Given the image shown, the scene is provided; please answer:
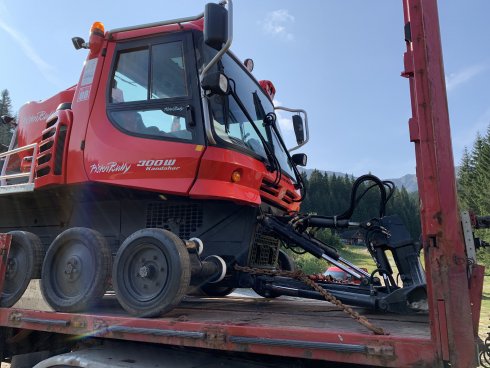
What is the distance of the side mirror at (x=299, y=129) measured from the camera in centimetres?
659

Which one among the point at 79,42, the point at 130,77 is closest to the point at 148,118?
the point at 130,77

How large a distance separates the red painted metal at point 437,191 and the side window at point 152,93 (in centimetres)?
218

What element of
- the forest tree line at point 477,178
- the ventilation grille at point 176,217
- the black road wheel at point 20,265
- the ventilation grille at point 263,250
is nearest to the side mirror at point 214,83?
the ventilation grille at point 176,217

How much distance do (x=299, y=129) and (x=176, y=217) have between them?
9.39 feet

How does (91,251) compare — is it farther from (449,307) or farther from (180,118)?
(449,307)

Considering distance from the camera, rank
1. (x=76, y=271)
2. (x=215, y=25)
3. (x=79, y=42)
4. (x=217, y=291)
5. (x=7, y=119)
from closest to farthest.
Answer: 1. (x=215, y=25)
2. (x=76, y=271)
3. (x=79, y=42)
4. (x=217, y=291)
5. (x=7, y=119)

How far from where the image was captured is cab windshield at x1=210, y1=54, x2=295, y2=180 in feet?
14.2

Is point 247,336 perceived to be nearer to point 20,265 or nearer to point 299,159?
point 20,265

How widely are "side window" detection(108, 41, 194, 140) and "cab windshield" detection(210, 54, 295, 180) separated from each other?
35 centimetres

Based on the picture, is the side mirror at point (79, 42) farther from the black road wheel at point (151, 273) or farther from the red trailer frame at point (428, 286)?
the red trailer frame at point (428, 286)

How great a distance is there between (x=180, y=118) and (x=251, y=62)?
6.18 ft

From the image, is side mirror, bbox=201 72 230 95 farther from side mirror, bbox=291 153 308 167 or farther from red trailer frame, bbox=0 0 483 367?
side mirror, bbox=291 153 308 167

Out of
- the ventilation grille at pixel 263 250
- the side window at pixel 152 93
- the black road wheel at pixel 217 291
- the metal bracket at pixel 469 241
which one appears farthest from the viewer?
the black road wheel at pixel 217 291

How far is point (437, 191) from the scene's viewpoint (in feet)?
7.97
